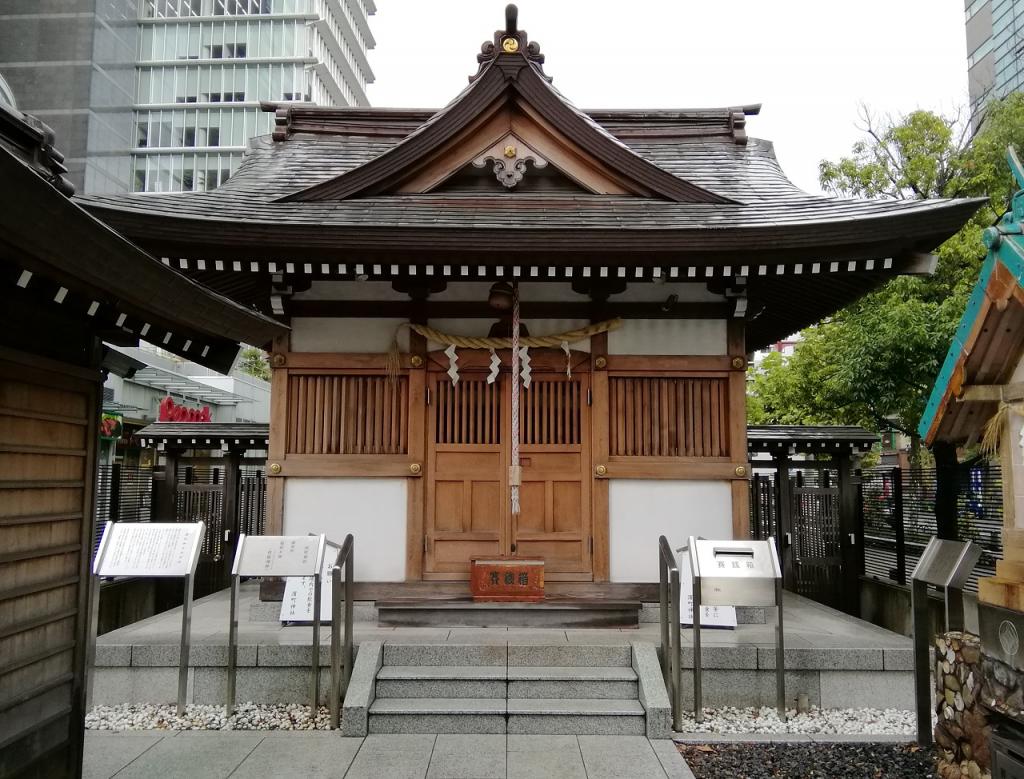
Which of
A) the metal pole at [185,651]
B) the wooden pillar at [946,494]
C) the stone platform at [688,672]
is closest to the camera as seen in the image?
the metal pole at [185,651]

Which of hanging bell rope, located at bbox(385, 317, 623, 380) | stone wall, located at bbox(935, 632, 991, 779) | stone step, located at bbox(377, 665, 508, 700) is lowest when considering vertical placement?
stone step, located at bbox(377, 665, 508, 700)

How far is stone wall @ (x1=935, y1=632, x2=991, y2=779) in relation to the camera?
166 inches

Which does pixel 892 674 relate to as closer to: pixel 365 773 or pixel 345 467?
pixel 365 773

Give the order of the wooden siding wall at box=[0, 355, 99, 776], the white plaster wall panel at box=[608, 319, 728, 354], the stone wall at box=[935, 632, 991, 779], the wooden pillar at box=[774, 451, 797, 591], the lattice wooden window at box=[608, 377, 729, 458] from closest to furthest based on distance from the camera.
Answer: the wooden siding wall at box=[0, 355, 99, 776] < the stone wall at box=[935, 632, 991, 779] < the lattice wooden window at box=[608, 377, 729, 458] < the white plaster wall panel at box=[608, 319, 728, 354] < the wooden pillar at box=[774, 451, 797, 591]

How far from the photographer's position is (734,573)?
5680 millimetres

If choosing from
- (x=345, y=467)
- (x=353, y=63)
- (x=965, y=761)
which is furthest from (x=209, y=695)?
(x=353, y=63)

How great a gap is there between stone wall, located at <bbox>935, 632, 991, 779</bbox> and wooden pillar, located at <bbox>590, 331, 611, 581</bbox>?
3.41 m

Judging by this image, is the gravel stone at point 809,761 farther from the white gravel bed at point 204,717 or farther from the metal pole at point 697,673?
the white gravel bed at point 204,717

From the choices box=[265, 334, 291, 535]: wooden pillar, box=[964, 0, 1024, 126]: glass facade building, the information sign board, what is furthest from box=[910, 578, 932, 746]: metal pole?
box=[964, 0, 1024, 126]: glass facade building

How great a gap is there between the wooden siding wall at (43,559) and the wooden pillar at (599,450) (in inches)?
190

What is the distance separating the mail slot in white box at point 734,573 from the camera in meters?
5.63

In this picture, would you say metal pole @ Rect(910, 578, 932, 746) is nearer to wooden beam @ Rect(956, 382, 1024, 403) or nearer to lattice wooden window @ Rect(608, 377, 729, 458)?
wooden beam @ Rect(956, 382, 1024, 403)

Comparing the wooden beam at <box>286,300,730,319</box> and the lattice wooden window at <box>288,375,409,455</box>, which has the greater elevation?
the wooden beam at <box>286,300,730,319</box>

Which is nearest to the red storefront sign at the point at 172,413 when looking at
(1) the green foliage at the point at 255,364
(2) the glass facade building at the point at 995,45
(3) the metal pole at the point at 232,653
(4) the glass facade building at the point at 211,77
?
(1) the green foliage at the point at 255,364
